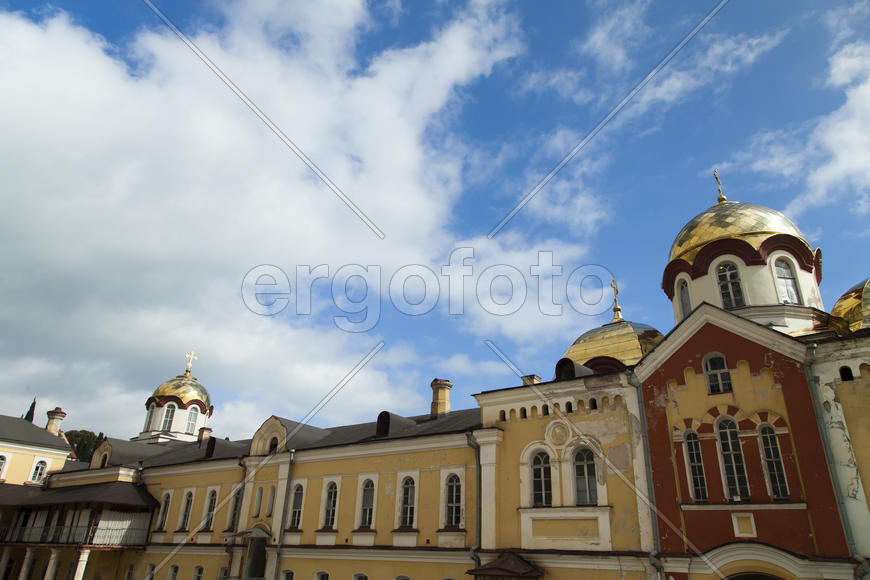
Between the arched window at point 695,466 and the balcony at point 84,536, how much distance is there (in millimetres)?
26638

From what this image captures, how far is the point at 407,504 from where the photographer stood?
20516mm

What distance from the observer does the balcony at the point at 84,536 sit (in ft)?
89.8

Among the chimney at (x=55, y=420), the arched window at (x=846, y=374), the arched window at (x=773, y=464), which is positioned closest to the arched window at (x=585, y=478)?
the arched window at (x=773, y=464)

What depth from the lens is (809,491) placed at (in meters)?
12.8

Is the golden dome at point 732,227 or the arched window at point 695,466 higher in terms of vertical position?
the golden dome at point 732,227

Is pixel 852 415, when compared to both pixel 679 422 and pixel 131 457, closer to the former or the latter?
pixel 679 422

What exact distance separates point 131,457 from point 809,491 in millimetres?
33158

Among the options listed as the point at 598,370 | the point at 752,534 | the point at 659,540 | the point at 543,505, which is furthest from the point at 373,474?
the point at 752,534

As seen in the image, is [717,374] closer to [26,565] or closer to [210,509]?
[210,509]

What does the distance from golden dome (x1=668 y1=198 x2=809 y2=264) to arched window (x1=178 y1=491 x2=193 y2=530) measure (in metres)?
24.8

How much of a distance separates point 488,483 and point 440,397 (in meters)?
8.36

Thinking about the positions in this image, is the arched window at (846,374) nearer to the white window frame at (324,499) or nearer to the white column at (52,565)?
the white window frame at (324,499)

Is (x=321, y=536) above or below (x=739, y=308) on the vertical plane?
below

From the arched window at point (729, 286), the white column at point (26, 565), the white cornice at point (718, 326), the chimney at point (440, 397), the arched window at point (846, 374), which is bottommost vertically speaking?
the white column at point (26, 565)
